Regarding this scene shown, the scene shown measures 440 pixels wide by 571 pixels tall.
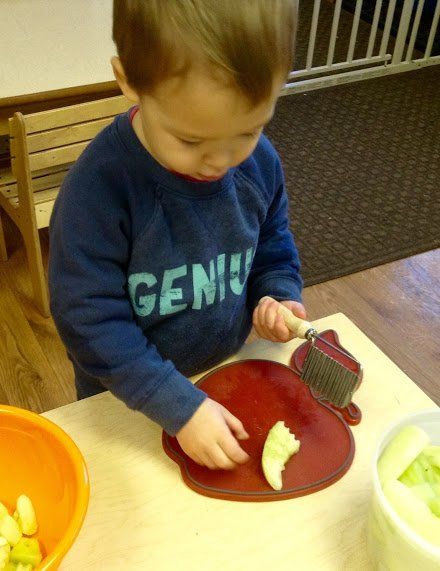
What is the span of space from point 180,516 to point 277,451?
0.11 metres

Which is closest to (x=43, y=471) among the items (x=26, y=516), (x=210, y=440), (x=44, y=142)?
(x=26, y=516)

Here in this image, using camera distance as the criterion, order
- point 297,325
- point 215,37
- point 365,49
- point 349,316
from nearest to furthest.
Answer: point 215,37
point 297,325
point 349,316
point 365,49

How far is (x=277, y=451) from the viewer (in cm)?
62

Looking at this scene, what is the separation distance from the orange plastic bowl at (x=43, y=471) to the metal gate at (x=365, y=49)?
2.47 meters

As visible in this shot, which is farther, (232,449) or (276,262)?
(276,262)

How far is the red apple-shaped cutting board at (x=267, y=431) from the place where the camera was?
0.61 metres

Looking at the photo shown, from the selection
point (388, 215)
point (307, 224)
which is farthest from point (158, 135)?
point (388, 215)

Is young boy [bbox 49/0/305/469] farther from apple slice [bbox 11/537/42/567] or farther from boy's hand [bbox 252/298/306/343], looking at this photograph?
apple slice [bbox 11/537/42/567]

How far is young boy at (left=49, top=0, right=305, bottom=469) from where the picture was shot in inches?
18.0

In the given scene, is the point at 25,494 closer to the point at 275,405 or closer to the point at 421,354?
the point at 275,405

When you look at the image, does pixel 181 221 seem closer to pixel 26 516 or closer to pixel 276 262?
pixel 276 262

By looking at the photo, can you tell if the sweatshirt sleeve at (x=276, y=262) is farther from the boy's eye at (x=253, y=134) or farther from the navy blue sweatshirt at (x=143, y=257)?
the boy's eye at (x=253, y=134)

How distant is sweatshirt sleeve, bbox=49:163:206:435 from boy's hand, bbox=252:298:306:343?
13 centimetres

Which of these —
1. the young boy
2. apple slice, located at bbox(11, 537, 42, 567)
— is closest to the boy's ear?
the young boy
